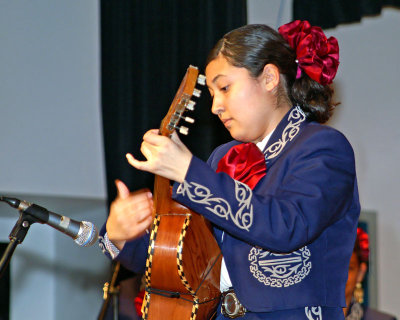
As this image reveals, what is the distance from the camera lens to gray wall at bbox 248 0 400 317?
355 cm

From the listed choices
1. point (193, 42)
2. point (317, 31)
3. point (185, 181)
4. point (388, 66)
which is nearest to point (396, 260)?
point (388, 66)

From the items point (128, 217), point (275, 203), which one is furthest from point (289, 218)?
point (128, 217)

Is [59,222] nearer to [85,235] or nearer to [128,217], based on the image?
[85,235]

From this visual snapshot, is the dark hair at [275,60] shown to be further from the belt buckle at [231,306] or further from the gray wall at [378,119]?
the gray wall at [378,119]

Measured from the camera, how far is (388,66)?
3.56 metres

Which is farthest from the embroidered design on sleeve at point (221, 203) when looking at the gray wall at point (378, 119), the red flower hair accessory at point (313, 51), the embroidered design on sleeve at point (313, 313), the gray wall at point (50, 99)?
the gray wall at point (50, 99)

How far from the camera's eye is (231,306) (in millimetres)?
1580

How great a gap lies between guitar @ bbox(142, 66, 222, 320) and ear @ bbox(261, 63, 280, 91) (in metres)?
0.21

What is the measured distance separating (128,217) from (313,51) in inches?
26.4

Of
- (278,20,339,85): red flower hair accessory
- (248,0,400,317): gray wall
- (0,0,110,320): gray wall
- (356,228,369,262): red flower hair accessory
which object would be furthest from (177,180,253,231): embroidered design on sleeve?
(248,0,400,317): gray wall

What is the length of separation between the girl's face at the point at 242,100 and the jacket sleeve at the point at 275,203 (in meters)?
0.25

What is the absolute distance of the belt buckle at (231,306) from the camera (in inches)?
61.4

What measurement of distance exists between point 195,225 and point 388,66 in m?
2.32

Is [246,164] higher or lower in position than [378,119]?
higher
